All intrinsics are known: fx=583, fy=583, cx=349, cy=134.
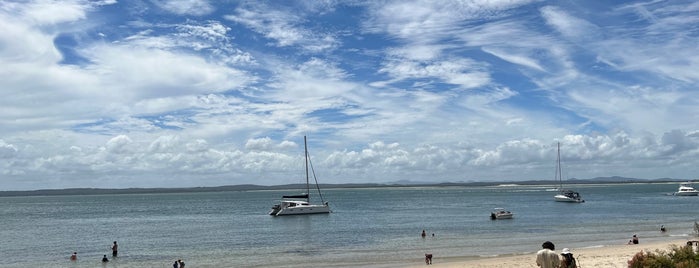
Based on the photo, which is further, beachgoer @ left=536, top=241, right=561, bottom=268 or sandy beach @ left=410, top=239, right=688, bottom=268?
sandy beach @ left=410, top=239, right=688, bottom=268

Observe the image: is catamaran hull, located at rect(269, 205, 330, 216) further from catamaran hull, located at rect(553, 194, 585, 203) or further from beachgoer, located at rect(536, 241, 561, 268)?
beachgoer, located at rect(536, 241, 561, 268)

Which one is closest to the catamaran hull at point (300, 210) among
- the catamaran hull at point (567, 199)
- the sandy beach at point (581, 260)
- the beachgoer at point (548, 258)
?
the sandy beach at point (581, 260)

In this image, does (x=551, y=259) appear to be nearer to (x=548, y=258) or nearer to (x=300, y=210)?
(x=548, y=258)

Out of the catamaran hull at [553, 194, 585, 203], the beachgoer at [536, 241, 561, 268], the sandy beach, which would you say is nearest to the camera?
the beachgoer at [536, 241, 561, 268]

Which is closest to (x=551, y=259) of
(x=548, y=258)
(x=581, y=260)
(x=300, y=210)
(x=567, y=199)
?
(x=548, y=258)

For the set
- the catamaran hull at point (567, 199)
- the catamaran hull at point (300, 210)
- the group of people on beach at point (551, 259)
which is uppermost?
the group of people on beach at point (551, 259)

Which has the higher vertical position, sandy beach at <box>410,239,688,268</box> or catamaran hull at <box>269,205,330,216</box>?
catamaran hull at <box>269,205,330,216</box>

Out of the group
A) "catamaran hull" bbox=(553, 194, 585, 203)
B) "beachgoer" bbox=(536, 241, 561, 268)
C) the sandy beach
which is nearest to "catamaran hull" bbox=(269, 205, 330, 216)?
the sandy beach

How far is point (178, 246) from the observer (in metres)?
56.1

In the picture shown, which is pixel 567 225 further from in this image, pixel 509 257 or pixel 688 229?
pixel 509 257

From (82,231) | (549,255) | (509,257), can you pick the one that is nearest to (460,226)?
(509,257)

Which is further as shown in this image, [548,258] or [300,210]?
[300,210]

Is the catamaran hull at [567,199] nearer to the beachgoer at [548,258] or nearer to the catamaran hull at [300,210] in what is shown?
the catamaran hull at [300,210]

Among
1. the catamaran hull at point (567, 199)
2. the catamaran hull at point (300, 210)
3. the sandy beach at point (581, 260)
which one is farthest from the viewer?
the catamaran hull at point (567, 199)
